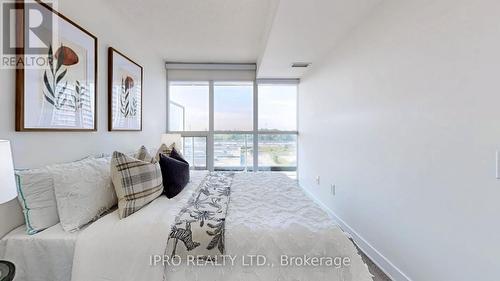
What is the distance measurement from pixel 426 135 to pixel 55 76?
101 inches

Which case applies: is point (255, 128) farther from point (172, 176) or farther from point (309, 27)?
point (172, 176)

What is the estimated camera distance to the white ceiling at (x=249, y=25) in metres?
2.13

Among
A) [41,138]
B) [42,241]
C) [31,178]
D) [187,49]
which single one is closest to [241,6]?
[187,49]

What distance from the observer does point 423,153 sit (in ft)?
5.10

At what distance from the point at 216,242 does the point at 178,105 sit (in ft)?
12.3

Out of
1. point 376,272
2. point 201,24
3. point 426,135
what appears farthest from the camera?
point 201,24

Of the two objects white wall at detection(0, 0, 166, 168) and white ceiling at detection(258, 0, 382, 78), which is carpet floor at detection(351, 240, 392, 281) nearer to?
white ceiling at detection(258, 0, 382, 78)

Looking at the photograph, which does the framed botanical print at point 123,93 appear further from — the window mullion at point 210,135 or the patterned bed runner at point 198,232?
the window mullion at point 210,135

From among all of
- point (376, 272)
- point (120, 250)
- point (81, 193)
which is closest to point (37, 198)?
point (81, 193)

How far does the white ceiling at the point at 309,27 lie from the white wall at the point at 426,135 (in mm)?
174

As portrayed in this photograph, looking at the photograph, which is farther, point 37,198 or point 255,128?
point 255,128

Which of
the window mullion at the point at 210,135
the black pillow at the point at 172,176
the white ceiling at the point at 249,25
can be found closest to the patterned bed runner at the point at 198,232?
the black pillow at the point at 172,176

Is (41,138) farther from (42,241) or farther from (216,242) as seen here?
(216,242)

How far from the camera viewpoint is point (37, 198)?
133 centimetres
